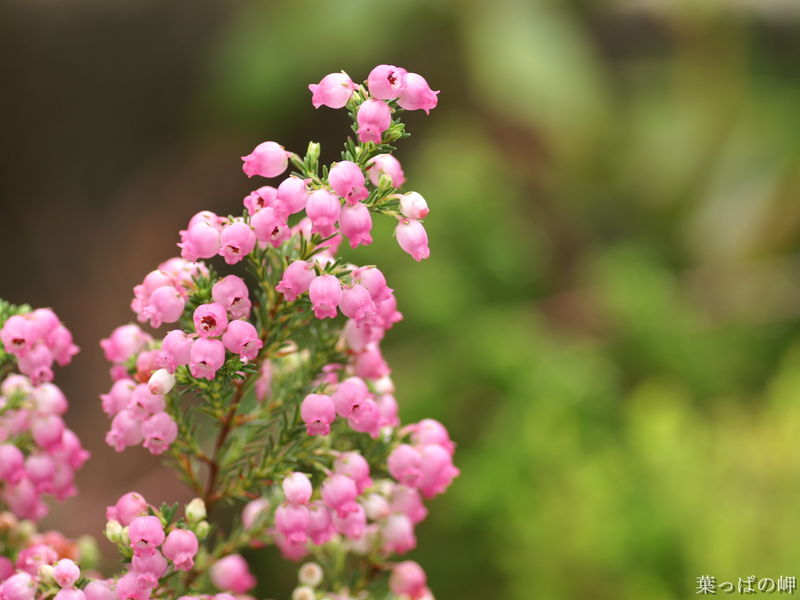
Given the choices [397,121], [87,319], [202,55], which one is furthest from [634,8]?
[397,121]

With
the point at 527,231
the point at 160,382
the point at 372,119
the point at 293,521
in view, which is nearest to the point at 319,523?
the point at 293,521

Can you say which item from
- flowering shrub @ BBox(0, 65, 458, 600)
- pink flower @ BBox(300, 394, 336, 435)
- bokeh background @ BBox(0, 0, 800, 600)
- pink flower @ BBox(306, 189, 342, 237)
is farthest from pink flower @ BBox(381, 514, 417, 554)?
bokeh background @ BBox(0, 0, 800, 600)

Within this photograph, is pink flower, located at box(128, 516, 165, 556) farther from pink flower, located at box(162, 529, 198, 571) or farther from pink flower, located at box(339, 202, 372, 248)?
pink flower, located at box(339, 202, 372, 248)

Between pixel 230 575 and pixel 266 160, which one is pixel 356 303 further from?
pixel 230 575

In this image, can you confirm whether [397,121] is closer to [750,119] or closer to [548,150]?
[548,150]

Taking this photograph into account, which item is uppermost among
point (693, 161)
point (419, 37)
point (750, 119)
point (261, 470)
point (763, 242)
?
point (419, 37)

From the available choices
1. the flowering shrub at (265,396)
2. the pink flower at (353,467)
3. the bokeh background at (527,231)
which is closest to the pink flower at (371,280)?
the flowering shrub at (265,396)
